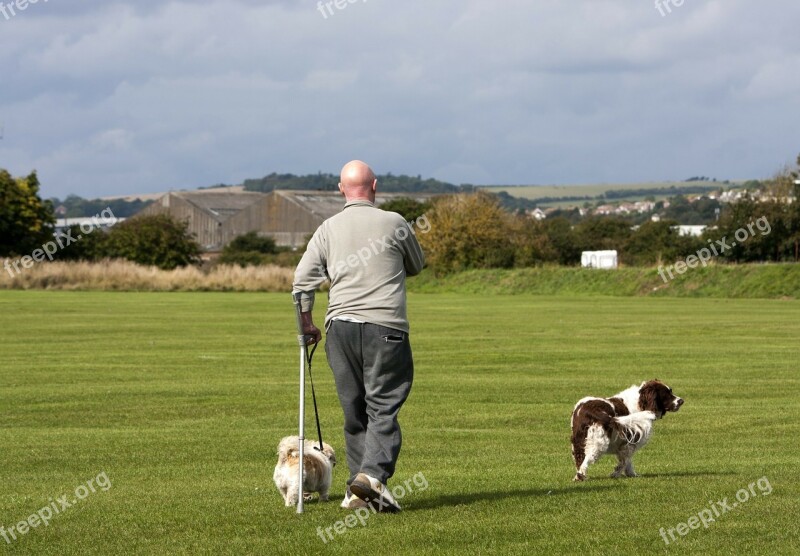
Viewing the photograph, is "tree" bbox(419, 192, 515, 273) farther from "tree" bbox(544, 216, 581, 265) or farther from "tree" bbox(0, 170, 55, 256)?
"tree" bbox(0, 170, 55, 256)

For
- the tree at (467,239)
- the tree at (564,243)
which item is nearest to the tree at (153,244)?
the tree at (467,239)

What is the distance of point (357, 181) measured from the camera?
356 inches

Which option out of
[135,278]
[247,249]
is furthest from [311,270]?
[247,249]

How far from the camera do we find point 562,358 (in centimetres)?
2872

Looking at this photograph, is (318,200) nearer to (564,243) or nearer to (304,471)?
(564,243)

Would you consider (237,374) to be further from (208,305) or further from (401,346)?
(208,305)

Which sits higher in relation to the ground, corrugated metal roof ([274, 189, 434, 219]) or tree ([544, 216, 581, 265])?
corrugated metal roof ([274, 189, 434, 219])

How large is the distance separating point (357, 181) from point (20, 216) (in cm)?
9554

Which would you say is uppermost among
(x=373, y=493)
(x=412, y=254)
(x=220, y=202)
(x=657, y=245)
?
(x=220, y=202)

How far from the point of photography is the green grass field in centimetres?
826

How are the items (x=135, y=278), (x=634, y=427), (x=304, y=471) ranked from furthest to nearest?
(x=135, y=278) → (x=634, y=427) → (x=304, y=471)

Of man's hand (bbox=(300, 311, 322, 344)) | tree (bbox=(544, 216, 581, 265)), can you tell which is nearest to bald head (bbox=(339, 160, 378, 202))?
man's hand (bbox=(300, 311, 322, 344))

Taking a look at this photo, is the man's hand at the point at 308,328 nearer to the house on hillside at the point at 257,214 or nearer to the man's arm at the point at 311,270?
the man's arm at the point at 311,270

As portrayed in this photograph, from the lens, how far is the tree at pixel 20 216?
98438 millimetres
